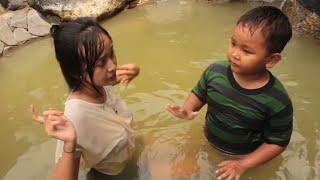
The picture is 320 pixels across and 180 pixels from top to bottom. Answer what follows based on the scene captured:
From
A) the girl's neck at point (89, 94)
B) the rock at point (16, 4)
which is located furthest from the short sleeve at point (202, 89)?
the rock at point (16, 4)

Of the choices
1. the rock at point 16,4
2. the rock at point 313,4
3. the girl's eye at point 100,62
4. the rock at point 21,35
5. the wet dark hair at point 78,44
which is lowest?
the rock at point 21,35

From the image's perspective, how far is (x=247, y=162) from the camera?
8.48 ft

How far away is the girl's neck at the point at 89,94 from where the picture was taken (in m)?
2.35

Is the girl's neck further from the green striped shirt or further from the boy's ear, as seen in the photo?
the boy's ear

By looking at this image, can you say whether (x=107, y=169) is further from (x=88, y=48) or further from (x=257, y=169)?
(x=257, y=169)

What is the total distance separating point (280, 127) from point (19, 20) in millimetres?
3732

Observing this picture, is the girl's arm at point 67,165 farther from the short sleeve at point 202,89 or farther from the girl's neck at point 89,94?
the short sleeve at point 202,89

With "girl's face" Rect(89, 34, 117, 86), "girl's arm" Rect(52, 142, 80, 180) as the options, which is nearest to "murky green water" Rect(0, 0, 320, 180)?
"girl's arm" Rect(52, 142, 80, 180)

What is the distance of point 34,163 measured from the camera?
3256 millimetres

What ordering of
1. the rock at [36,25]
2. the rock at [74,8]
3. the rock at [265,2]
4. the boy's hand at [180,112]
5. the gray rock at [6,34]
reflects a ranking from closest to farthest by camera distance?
the boy's hand at [180,112], the gray rock at [6,34], the rock at [36,25], the rock at [74,8], the rock at [265,2]

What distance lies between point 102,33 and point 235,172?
1.10 m

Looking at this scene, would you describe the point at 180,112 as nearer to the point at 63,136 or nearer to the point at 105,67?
Answer: the point at 105,67

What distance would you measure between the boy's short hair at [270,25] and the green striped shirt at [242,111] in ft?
0.94

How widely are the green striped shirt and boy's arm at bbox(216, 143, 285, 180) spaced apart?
42 mm
